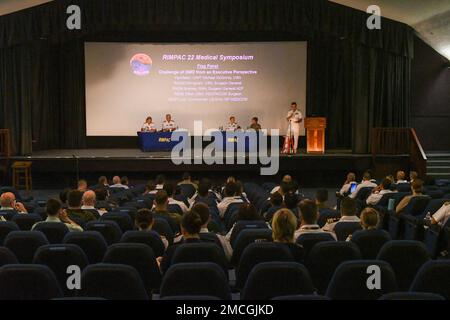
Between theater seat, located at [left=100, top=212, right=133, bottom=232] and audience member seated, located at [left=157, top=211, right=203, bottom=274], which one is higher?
audience member seated, located at [left=157, top=211, right=203, bottom=274]

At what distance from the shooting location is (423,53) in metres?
16.9

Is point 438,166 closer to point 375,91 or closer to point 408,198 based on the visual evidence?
point 375,91

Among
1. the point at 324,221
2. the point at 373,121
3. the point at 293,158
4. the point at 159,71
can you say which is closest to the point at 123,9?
the point at 159,71

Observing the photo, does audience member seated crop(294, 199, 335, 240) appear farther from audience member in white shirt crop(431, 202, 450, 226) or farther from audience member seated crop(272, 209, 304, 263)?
audience member in white shirt crop(431, 202, 450, 226)

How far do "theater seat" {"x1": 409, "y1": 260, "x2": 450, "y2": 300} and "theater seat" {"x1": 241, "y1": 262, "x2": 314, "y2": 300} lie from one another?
0.64m

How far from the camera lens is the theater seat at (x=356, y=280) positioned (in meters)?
3.57

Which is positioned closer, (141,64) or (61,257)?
(61,257)

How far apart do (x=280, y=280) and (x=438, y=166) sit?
12.4 metres

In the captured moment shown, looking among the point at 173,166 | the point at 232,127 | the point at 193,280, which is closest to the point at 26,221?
the point at 193,280

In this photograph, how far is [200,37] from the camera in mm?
16828

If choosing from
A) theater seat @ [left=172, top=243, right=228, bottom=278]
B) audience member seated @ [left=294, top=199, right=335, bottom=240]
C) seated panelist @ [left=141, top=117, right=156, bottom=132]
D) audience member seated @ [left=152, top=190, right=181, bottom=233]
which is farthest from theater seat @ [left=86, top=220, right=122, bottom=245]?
seated panelist @ [left=141, top=117, right=156, bottom=132]

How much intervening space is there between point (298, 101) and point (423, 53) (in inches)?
143

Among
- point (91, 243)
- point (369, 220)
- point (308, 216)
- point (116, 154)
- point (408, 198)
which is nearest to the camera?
point (91, 243)

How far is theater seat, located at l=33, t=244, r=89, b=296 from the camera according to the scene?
14.0 ft
